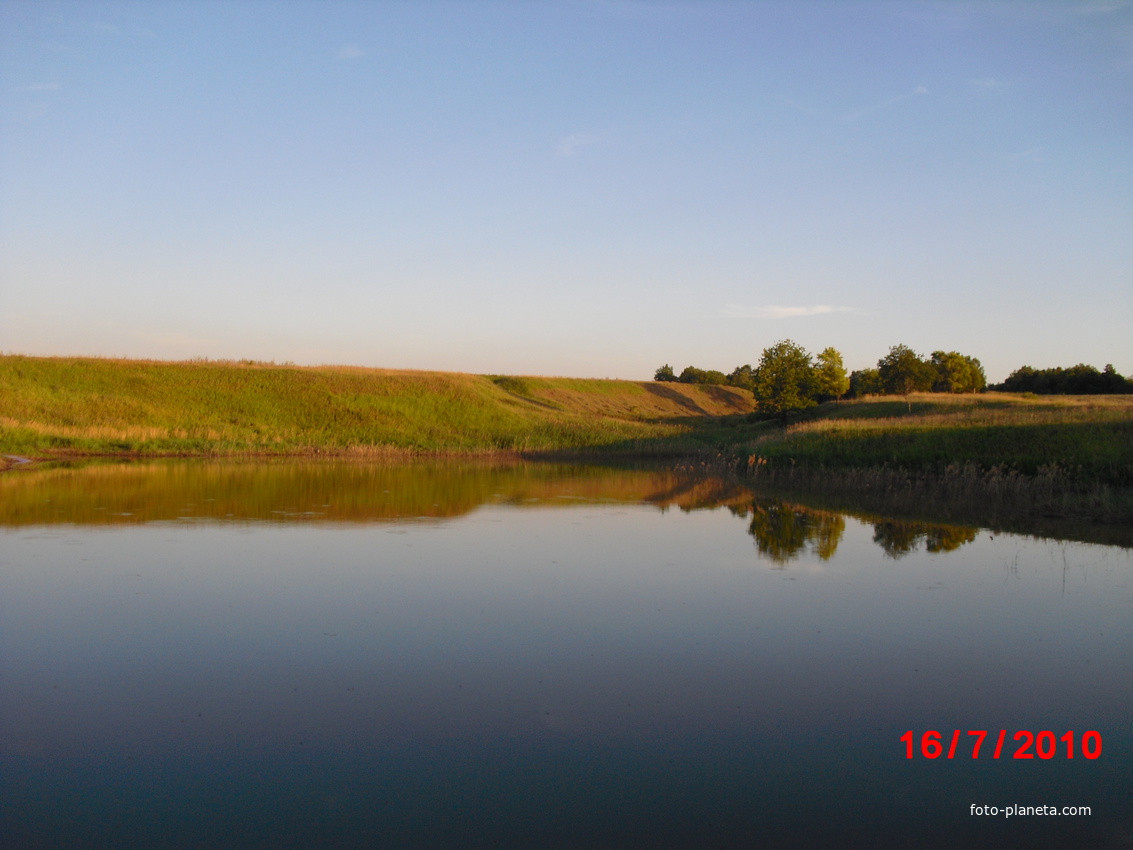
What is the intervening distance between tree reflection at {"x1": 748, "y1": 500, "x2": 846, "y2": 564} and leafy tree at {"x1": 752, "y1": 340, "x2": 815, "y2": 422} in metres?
41.5

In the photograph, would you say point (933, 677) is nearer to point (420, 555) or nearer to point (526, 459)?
point (420, 555)

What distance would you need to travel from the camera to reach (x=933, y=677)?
7668 mm

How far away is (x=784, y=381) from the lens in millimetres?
63375

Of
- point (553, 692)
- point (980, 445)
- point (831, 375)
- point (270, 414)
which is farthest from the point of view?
point (831, 375)

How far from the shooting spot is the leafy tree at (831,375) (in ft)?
232

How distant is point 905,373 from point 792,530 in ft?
229

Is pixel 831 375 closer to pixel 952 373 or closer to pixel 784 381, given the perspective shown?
pixel 784 381

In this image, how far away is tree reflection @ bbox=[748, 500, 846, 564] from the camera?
1439 cm

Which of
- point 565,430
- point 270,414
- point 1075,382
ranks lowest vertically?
point 565,430

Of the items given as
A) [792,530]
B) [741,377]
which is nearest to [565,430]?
[792,530]

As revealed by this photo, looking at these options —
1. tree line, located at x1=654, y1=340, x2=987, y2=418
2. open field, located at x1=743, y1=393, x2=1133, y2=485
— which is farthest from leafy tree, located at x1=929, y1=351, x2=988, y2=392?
open field, located at x1=743, y1=393, x2=1133, y2=485

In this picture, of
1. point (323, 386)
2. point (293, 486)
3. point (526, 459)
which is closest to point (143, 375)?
point (323, 386)
